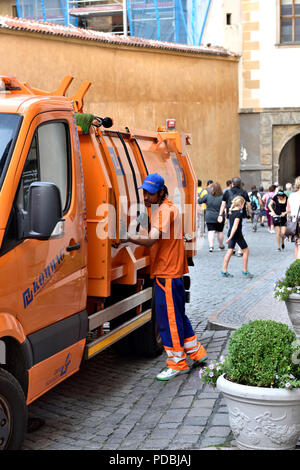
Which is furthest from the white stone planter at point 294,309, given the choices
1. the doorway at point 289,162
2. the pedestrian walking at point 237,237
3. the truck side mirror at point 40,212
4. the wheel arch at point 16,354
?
the doorway at point 289,162

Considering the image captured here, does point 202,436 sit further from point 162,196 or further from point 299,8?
point 299,8

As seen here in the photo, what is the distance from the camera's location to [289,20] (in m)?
32.3

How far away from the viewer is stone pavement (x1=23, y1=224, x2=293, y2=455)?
5312 millimetres

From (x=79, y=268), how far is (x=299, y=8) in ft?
96.1

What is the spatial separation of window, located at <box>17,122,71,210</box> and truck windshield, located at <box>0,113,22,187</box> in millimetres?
152

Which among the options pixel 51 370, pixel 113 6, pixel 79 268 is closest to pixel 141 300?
pixel 79 268

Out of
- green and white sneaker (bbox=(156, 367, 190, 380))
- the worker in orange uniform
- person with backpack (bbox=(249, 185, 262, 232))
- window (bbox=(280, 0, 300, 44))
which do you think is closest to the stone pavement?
green and white sneaker (bbox=(156, 367, 190, 380))

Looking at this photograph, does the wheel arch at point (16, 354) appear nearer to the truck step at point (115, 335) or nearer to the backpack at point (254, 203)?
the truck step at point (115, 335)

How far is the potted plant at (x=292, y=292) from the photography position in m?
8.30

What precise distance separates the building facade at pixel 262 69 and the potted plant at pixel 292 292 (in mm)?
24344

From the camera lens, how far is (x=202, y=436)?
5266mm

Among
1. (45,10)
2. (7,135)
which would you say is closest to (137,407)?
(7,135)

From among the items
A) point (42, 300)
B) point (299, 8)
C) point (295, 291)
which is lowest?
point (295, 291)

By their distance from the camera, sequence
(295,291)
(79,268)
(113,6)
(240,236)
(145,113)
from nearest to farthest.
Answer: (79,268) → (295,291) → (240,236) → (145,113) → (113,6)
